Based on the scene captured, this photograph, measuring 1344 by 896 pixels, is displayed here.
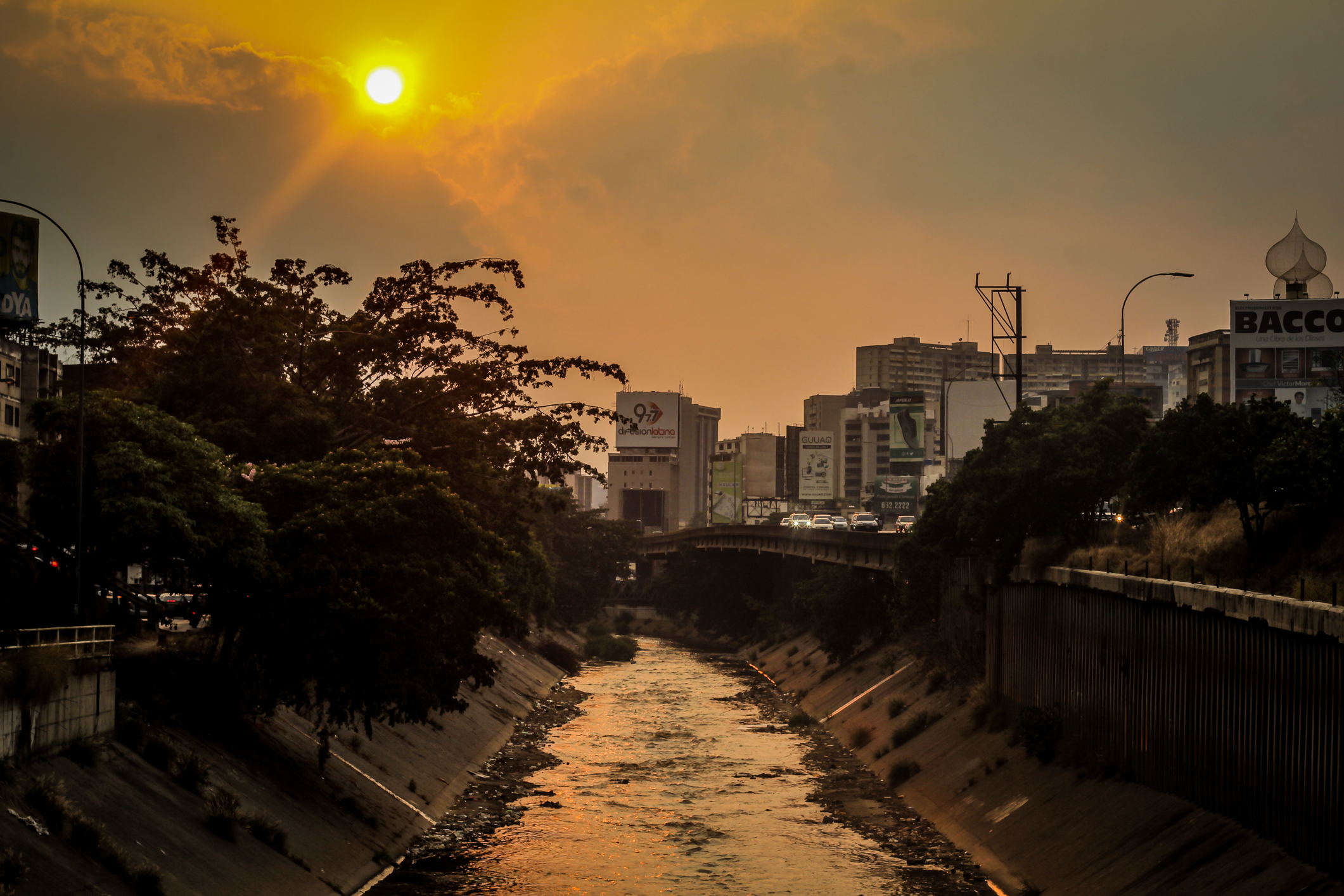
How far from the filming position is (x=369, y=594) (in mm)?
38750

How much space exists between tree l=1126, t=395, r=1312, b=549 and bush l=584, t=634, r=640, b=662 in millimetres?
84928

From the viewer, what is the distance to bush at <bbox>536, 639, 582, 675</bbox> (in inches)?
4099

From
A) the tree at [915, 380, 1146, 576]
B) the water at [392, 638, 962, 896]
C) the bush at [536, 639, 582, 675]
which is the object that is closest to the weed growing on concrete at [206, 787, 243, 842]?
the water at [392, 638, 962, 896]

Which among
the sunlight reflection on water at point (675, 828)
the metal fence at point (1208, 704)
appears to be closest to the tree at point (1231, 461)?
the metal fence at point (1208, 704)

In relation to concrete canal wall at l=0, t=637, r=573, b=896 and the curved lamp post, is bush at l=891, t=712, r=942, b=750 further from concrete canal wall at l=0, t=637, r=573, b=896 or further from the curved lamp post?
the curved lamp post

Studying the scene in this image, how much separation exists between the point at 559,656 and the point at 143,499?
7300cm

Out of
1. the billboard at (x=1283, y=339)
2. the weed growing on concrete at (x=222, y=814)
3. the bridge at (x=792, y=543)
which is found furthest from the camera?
the billboard at (x=1283, y=339)

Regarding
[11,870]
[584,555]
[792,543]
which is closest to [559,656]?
[792,543]

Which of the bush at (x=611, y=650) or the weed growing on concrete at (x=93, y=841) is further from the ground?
the weed growing on concrete at (x=93, y=841)

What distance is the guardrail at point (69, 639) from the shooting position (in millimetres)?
30125

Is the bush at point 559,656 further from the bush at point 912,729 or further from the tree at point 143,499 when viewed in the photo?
the tree at point 143,499

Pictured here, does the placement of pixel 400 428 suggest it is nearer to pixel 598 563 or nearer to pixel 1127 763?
pixel 1127 763

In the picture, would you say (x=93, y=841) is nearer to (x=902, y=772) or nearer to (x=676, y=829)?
(x=676, y=829)

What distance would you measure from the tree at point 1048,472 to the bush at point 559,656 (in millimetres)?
54896
